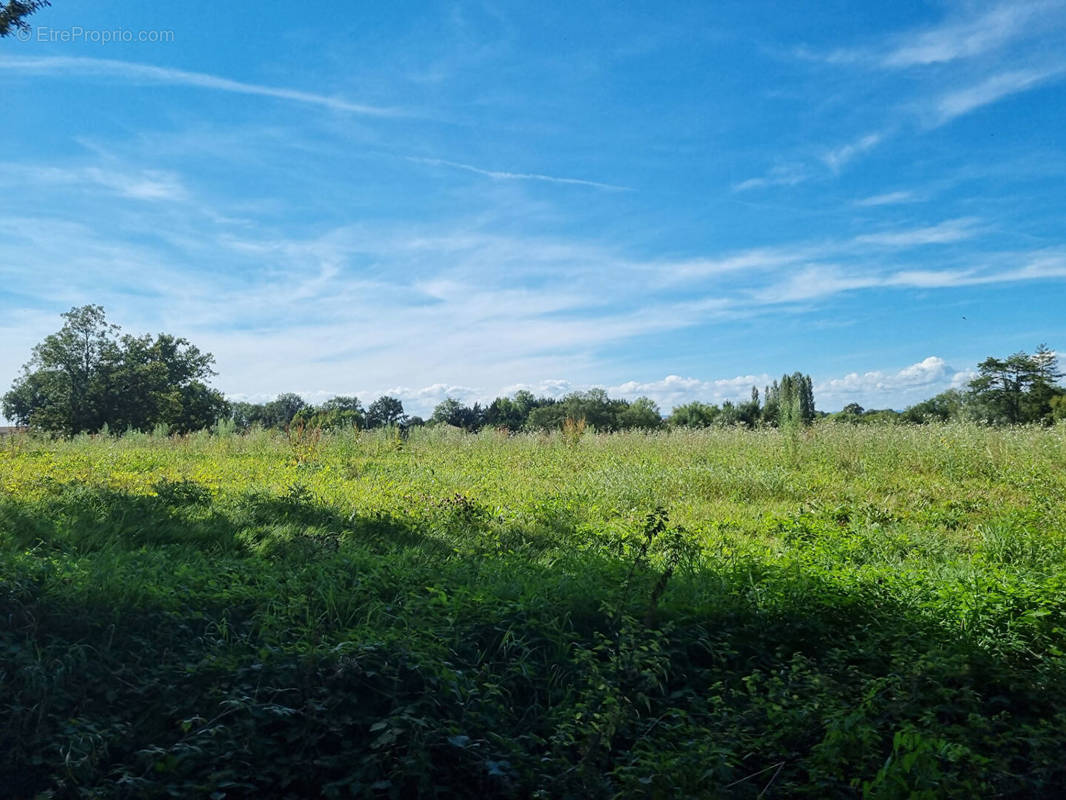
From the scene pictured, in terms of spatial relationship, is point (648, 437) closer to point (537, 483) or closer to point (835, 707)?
point (537, 483)

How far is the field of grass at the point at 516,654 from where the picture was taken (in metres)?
3.12

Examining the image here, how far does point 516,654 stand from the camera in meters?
4.20

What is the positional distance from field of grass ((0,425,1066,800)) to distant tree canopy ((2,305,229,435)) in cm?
3540

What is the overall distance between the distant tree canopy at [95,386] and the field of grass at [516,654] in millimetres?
35396

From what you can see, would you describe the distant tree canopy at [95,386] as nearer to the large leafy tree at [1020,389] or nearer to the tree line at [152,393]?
the tree line at [152,393]

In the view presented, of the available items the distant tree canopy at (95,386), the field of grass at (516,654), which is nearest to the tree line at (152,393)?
the distant tree canopy at (95,386)

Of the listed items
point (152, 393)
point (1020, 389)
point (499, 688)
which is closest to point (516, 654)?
point (499, 688)

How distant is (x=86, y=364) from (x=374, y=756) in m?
44.1

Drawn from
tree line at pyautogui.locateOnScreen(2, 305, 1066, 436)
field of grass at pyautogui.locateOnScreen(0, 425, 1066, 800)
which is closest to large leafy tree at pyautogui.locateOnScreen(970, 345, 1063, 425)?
tree line at pyautogui.locateOnScreen(2, 305, 1066, 436)

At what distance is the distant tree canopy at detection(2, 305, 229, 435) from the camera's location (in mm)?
38156

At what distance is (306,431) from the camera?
1689 centimetres

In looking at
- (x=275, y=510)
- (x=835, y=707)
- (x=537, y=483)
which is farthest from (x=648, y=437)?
(x=835, y=707)

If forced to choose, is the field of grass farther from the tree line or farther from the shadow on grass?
the tree line

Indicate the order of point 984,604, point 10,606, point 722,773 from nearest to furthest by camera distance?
point 722,773, point 10,606, point 984,604
